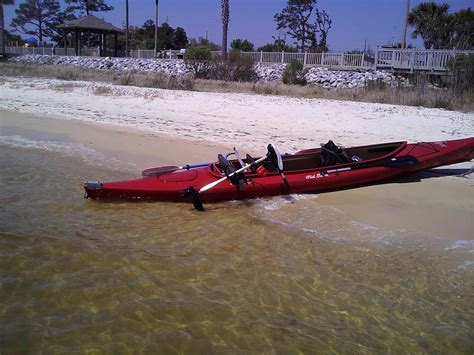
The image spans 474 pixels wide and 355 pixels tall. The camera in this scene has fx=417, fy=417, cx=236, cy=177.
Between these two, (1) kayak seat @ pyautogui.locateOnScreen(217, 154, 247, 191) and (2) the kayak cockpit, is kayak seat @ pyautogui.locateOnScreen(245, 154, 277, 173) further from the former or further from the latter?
(1) kayak seat @ pyautogui.locateOnScreen(217, 154, 247, 191)

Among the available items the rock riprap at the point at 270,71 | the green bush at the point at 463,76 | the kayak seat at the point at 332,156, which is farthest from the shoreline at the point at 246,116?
the rock riprap at the point at 270,71

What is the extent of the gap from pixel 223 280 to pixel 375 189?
3617 millimetres

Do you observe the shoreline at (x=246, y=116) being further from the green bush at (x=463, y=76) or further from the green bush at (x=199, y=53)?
the green bush at (x=199, y=53)

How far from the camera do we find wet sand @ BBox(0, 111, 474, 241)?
18.2 feet

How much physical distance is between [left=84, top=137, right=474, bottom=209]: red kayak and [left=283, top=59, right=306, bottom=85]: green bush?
50.6 ft

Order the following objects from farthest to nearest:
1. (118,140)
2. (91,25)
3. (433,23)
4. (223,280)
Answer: (91,25) < (433,23) < (118,140) < (223,280)

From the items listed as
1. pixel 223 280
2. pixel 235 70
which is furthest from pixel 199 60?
pixel 223 280

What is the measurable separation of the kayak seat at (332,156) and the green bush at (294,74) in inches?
622

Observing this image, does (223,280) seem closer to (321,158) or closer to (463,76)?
(321,158)

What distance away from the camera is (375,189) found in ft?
21.9

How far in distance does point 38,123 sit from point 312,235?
927 cm

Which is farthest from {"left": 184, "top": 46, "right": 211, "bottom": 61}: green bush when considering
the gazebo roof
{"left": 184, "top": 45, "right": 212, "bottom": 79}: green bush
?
the gazebo roof

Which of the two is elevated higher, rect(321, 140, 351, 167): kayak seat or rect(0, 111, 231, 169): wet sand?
rect(321, 140, 351, 167): kayak seat

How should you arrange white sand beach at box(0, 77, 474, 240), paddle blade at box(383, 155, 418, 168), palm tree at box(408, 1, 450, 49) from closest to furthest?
1. white sand beach at box(0, 77, 474, 240)
2. paddle blade at box(383, 155, 418, 168)
3. palm tree at box(408, 1, 450, 49)
